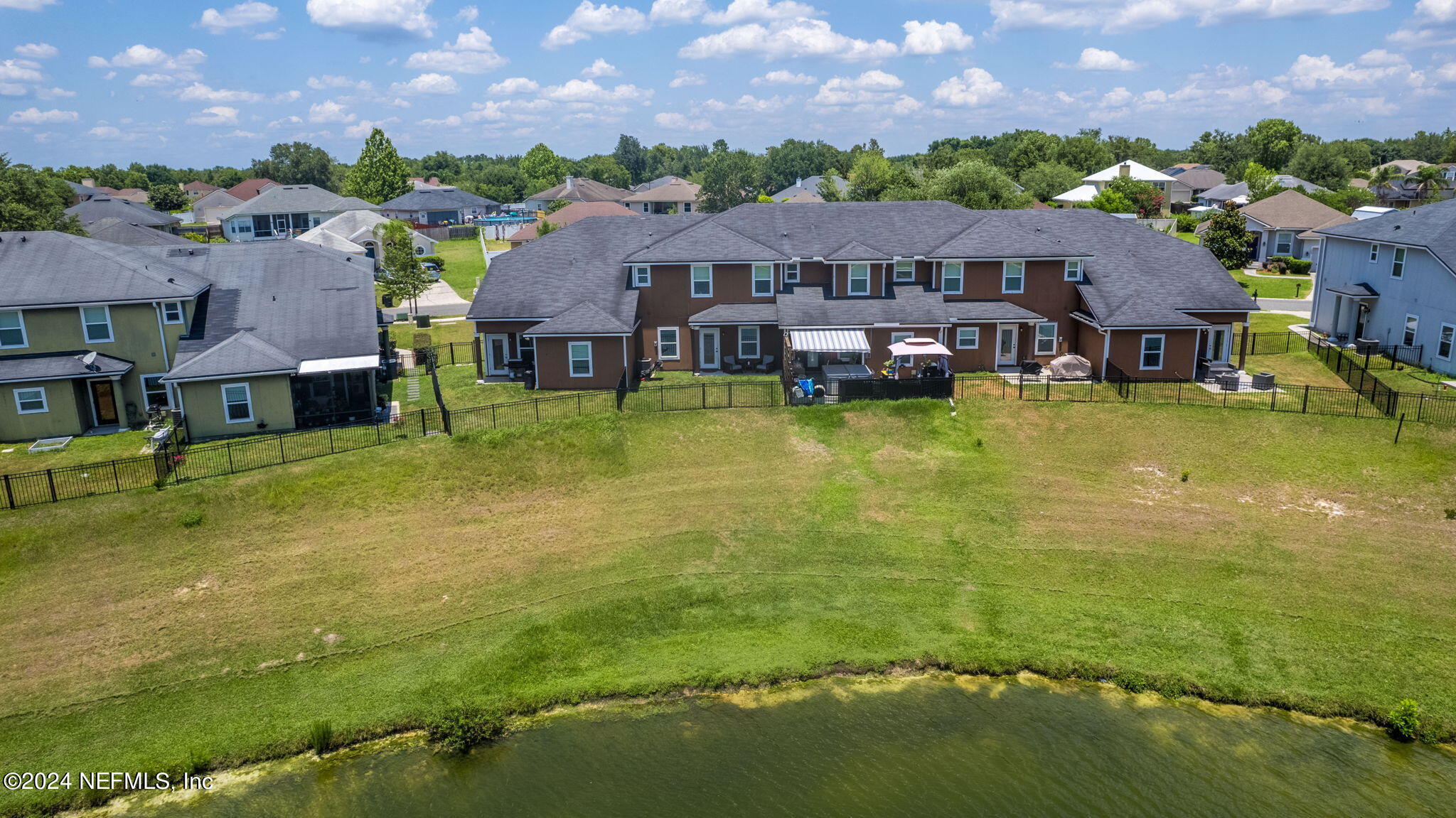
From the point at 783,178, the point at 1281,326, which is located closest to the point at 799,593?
the point at 1281,326

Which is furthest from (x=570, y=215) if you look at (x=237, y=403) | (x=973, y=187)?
(x=237, y=403)

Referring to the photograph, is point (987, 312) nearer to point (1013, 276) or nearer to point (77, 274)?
point (1013, 276)

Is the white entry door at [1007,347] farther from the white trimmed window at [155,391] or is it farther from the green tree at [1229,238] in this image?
the white trimmed window at [155,391]

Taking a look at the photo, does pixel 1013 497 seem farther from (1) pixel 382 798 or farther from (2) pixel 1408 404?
(1) pixel 382 798

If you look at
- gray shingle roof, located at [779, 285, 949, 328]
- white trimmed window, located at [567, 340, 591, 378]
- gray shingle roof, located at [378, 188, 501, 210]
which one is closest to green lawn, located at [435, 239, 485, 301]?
gray shingle roof, located at [378, 188, 501, 210]

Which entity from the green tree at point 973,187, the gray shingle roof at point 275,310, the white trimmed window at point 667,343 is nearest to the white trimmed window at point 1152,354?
the white trimmed window at point 667,343

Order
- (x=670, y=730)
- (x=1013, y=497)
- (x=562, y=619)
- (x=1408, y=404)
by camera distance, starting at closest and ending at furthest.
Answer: (x=670, y=730)
(x=562, y=619)
(x=1013, y=497)
(x=1408, y=404)

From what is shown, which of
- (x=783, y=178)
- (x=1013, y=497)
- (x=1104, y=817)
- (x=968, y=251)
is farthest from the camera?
(x=783, y=178)
